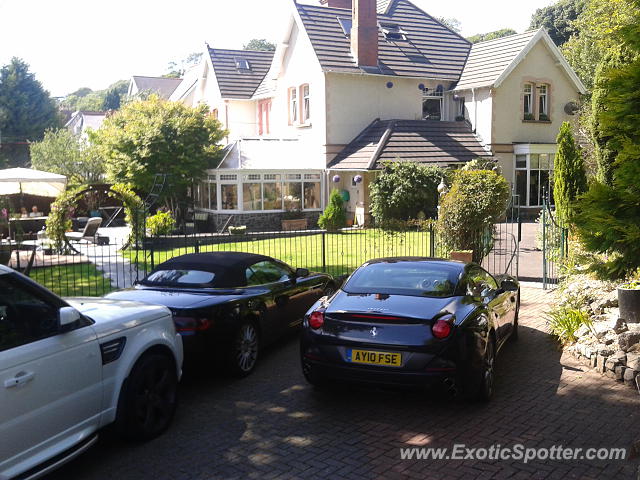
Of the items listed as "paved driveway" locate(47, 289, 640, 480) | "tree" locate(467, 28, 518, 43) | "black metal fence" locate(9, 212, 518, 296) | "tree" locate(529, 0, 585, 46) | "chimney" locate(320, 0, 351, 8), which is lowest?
"paved driveway" locate(47, 289, 640, 480)

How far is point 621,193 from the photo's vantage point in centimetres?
532

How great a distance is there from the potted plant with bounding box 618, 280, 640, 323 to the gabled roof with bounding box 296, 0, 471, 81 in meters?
21.7

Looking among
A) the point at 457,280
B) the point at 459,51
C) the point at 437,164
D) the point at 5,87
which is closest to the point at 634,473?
the point at 457,280

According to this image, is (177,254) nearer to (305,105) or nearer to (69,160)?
(305,105)

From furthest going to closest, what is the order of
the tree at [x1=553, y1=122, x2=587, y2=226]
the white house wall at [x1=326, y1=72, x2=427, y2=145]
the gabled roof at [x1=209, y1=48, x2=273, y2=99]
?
the gabled roof at [x1=209, y1=48, x2=273, y2=99] < the white house wall at [x1=326, y1=72, x2=427, y2=145] < the tree at [x1=553, y1=122, x2=587, y2=226]

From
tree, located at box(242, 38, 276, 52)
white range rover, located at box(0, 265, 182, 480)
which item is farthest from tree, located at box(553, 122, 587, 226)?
tree, located at box(242, 38, 276, 52)

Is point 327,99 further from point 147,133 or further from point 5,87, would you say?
point 5,87

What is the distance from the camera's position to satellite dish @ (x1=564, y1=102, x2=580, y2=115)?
30.5 meters

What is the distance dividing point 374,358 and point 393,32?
93.4 feet

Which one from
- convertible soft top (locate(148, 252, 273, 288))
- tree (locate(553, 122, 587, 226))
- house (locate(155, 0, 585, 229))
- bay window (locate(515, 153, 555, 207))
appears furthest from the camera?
bay window (locate(515, 153, 555, 207))

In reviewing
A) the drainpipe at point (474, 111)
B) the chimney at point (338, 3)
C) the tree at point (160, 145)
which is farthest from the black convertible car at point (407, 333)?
the chimney at point (338, 3)

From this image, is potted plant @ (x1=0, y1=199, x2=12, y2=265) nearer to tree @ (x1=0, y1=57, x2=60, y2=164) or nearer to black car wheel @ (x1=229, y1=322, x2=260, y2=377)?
black car wheel @ (x1=229, y1=322, x2=260, y2=377)

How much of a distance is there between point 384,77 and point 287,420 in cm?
2525

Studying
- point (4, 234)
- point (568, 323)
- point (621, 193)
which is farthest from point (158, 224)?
point (621, 193)
